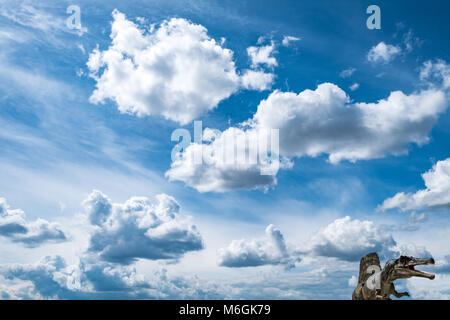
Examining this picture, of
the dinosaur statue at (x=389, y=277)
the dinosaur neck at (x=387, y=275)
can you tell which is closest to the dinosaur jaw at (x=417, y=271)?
the dinosaur statue at (x=389, y=277)

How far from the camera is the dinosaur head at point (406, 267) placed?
107 ft

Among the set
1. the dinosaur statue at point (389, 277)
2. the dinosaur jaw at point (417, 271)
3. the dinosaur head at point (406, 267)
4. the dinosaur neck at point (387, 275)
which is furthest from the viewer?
the dinosaur neck at point (387, 275)

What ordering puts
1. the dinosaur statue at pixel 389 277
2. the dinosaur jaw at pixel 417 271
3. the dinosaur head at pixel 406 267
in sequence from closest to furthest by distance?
the dinosaur jaw at pixel 417 271
the dinosaur head at pixel 406 267
the dinosaur statue at pixel 389 277

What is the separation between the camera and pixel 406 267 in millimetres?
33281

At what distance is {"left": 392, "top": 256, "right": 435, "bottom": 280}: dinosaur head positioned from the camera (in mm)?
32625

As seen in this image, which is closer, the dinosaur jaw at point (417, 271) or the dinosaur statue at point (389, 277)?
the dinosaur jaw at point (417, 271)

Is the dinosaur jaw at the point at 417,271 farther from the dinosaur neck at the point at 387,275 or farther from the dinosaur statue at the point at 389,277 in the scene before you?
the dinosaur neck at the point at 387,275

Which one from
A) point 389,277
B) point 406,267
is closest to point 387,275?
point 389,277

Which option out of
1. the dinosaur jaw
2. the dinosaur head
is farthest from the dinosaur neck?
the dinosaur jaw

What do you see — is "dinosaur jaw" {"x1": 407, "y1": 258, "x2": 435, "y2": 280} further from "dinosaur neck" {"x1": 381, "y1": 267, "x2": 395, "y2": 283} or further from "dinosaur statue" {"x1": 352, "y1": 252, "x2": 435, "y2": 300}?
"dinosaur neck" {"x1": 381, "y1": 267, "x2": 395, "y2": 283}

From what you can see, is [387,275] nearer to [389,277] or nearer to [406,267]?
[389,277]

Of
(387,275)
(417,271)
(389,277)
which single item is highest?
(417,271)
